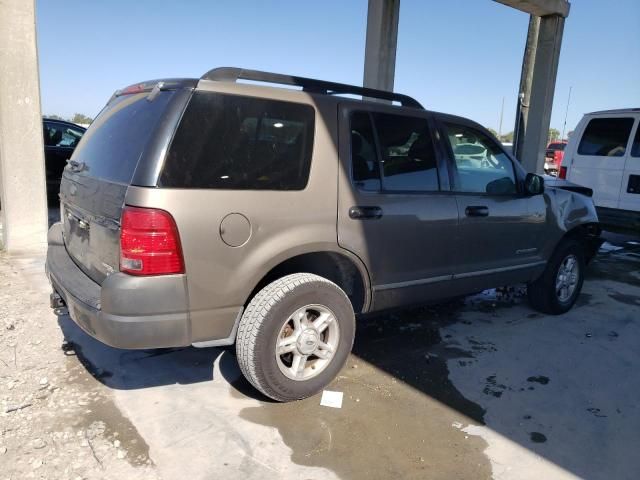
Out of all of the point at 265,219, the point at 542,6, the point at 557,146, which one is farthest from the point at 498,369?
the point at 557,146

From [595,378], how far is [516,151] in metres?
8.29

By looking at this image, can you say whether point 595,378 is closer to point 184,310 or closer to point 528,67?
point 184,310

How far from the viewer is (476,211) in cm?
376

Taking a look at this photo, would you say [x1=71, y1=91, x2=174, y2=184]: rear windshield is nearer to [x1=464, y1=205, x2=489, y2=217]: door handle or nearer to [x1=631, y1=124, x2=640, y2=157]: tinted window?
[x1=464, y1=205, x2=489, y2=217]: door handle

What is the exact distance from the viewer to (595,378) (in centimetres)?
352

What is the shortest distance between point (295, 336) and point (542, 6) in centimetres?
938

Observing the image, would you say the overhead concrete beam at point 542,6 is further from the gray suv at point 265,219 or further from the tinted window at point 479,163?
the gray suv at point 265,219

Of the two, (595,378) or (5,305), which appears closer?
(595,378)

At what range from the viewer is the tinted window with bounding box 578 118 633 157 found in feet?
23.4

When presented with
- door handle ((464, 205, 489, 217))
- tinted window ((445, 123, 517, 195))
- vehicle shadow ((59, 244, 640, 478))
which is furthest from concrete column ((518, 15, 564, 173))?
door handle ((464, 205, 489, 217))

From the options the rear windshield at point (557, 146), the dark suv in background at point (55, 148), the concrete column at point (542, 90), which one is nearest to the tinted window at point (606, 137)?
the concrete column at point (542, 90)

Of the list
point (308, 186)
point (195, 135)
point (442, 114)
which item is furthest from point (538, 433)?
point (195, 135)

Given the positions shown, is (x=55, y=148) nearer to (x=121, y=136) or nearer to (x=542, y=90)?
(x=121, y=136)

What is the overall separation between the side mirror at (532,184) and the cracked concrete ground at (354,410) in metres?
1.23
